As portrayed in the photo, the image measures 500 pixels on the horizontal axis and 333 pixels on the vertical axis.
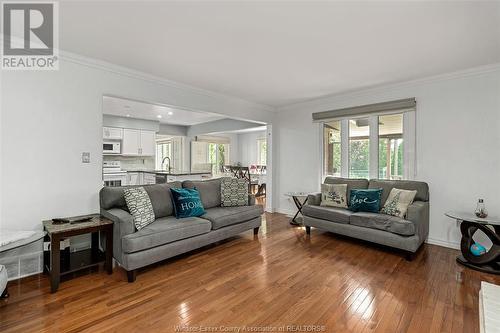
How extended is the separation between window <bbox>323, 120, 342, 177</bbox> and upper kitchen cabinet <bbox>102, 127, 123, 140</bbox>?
5301 millimetres

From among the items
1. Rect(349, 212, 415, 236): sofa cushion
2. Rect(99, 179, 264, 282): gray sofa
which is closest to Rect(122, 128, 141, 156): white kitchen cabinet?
Rect(99, 179, 264, 282): gray sofa

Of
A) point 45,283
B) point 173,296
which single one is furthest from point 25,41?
point 173,296

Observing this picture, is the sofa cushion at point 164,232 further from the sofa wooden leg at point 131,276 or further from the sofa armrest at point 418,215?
the sofa armrest at point 418,215

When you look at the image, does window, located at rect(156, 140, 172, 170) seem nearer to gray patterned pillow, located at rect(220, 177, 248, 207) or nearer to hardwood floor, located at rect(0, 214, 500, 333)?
gray patterned pillow, located at rect(220, 177, 248, 207)

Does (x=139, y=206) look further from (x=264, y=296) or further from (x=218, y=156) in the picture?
(x=218, y=156)

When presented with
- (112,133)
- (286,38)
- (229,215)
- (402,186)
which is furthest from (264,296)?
(112,133)

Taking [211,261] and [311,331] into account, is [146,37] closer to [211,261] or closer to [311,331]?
[211,261]

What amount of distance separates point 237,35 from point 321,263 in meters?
2.76

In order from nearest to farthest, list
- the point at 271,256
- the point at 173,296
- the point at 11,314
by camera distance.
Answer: the point at 11,314 < the point at 173,296 < the point at 271,256

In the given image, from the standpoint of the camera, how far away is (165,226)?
111 inches

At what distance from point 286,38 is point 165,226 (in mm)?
2442

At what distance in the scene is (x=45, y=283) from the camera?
8.08 feet

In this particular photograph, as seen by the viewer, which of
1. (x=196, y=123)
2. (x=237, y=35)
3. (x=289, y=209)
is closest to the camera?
(x=237, y=35)

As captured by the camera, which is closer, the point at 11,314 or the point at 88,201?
the point at 11,314
